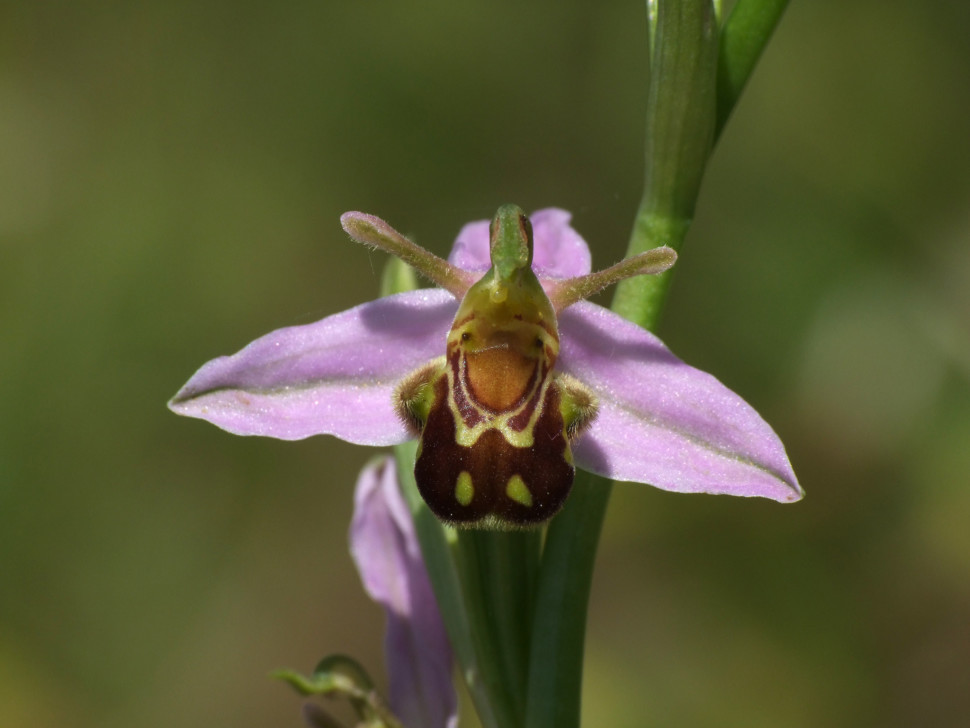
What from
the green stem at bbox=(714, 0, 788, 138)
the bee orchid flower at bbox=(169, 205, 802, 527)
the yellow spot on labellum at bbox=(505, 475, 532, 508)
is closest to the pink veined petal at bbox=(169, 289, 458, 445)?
the bee orchid flower at bbox=(169, 205, 802, 527)

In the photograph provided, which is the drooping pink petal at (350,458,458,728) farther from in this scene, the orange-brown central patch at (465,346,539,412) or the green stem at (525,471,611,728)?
the orange-brown central patch at (465,346,539,412)

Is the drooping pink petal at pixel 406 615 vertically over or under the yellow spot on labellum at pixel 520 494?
under

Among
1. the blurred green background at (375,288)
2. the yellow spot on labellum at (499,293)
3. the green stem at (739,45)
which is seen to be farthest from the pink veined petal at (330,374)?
the blurred green background at (375,288)

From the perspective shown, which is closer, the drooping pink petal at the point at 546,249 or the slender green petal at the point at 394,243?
the slender green petal at the point at 394,243

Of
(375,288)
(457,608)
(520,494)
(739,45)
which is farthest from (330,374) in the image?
(375,288)

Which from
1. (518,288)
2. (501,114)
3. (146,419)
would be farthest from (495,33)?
(518,288)

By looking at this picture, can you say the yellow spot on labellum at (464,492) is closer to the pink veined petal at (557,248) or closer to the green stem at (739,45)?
the pink veined petal at (557,248)

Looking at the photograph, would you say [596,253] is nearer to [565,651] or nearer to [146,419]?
[146,419]
